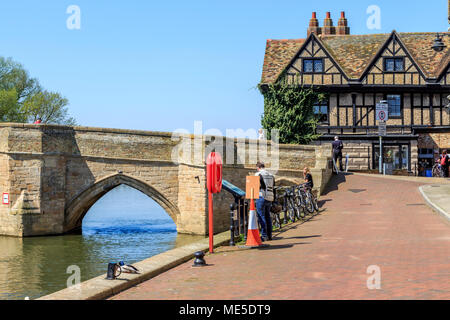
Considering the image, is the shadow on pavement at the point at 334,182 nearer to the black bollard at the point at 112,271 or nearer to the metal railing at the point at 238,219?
the metal railing at the point at 238,219

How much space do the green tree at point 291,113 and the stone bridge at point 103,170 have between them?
7274 millimetres

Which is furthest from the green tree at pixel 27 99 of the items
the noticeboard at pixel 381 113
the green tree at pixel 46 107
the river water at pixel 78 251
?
the noticeboard at pixel 381 113

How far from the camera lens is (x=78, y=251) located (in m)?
21.9

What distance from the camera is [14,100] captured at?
48062mm

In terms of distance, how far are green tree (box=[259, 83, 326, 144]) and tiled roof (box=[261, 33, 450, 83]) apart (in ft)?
7.07

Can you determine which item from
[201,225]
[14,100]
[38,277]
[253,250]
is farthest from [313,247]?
[14,100]

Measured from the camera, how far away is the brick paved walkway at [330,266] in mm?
7469

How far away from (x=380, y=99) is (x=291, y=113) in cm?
675

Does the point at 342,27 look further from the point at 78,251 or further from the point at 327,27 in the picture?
the point at 78,251

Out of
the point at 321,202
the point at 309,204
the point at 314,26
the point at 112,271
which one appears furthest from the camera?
the point at 314,26

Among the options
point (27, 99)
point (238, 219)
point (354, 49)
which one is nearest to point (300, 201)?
point (238, 219)

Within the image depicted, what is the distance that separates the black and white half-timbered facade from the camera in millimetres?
35969
